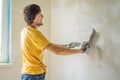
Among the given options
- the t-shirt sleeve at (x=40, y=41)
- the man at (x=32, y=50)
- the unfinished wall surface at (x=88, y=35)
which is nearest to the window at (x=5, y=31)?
the unfinished wall surface at (x=88, y=35)

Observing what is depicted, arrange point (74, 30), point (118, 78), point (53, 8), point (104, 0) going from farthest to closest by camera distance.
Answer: point (53, 8)
point (74, 30)
point (104, 0)
point (118, 78)

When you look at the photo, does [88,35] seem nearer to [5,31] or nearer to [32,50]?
[32,50]

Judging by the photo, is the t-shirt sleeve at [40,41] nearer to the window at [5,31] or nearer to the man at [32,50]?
the man at [32,50]

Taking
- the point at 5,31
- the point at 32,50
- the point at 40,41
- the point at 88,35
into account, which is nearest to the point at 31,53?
the point at 32,50

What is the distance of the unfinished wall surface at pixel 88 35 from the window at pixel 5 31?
0.55 m

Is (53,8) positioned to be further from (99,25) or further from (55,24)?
(99,25)

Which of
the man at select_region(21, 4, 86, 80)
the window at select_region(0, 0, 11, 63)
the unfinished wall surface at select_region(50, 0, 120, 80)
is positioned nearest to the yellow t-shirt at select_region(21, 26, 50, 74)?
the man at select_region(21, 4, 86, 80)

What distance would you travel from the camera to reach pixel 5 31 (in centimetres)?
263

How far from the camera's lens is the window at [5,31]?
8.59 ft

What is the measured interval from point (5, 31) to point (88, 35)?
1041 mm

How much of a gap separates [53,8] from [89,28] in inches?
31.3

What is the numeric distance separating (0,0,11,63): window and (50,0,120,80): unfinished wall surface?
1.81 ft

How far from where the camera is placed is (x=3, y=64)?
99.9 inches

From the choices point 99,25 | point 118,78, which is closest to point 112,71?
point 118,78
